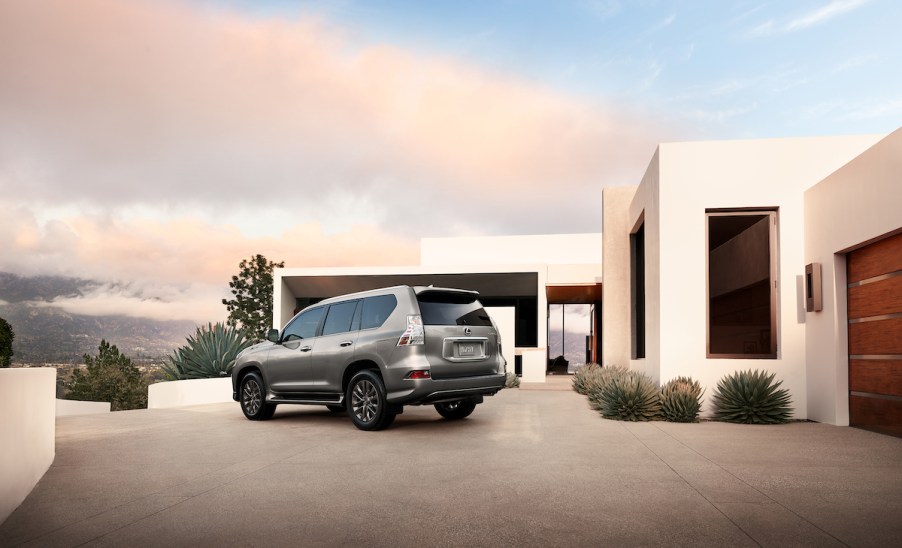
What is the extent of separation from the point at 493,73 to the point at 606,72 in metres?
3.47

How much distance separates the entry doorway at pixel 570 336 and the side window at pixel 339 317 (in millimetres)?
27031

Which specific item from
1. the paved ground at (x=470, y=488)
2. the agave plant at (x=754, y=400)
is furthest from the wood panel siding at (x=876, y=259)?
the paved ground at (x=470, y=488)

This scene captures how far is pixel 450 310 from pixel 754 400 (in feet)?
17.0

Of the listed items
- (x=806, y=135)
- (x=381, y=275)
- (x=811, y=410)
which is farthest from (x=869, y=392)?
(x=381, y=275)

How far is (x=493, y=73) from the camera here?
18.6m

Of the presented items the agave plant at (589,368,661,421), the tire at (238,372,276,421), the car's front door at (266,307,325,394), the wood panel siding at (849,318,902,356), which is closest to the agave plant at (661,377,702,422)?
the agave plant at (589,368,661,421)

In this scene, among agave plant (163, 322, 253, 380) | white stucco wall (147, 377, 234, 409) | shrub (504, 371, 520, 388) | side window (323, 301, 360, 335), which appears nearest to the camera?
side window (323, 301, 360, 335)

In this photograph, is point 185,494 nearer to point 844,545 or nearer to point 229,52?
point 844,545

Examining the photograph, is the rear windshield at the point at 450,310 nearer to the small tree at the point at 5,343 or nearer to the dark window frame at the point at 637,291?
the dark window frame at the point at 637,291

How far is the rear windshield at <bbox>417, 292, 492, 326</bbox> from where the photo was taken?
9336 mm

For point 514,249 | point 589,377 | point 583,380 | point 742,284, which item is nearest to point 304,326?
point 589,377

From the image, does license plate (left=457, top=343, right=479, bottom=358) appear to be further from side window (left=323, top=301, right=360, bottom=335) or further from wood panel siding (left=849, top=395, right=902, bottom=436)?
wood panel siding (left=849, top=395, right=902, bottom=436)

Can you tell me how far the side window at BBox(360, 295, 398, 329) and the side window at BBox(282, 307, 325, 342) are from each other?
3.87 ft

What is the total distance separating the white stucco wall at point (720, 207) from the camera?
36.7 feet
